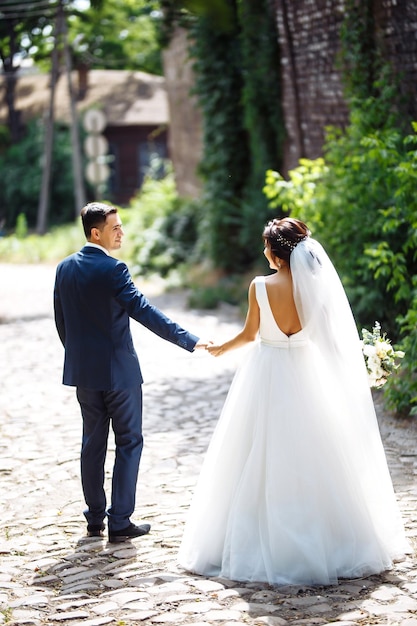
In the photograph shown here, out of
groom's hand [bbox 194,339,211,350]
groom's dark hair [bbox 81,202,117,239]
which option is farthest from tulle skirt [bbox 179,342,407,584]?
groom's dark hair [bbox 81,202,117,239]

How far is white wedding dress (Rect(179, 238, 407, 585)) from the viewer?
15.7 feet

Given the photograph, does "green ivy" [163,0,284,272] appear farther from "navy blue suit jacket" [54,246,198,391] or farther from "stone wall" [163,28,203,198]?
"navy blue suit jacket" [54,246,198,391]

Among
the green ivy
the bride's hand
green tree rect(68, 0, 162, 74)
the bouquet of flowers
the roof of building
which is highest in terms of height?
green tree rect(68, 0, 162, 74)

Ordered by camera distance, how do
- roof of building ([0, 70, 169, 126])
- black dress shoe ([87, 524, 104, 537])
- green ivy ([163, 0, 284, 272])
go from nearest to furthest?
black dress shoe ([87, 524, 104, 537])
green ivy ([163, 0, 284, 272])
roof of building ([0, 70, 169, 126])

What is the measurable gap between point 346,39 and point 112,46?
36.4 m

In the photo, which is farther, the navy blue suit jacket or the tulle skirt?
the navy blue suit jacket

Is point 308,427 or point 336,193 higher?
point 336,193

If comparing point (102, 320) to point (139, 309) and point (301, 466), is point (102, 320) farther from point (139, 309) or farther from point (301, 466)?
point (301, 466)

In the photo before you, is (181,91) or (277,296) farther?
(181,91)

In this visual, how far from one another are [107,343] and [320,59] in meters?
8.66

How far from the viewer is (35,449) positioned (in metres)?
7.87

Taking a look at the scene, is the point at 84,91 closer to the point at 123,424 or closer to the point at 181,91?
the point at 181,91

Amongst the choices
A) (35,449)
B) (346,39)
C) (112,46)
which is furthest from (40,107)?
(35,449)

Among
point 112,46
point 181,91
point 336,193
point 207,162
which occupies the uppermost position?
point 112,46
